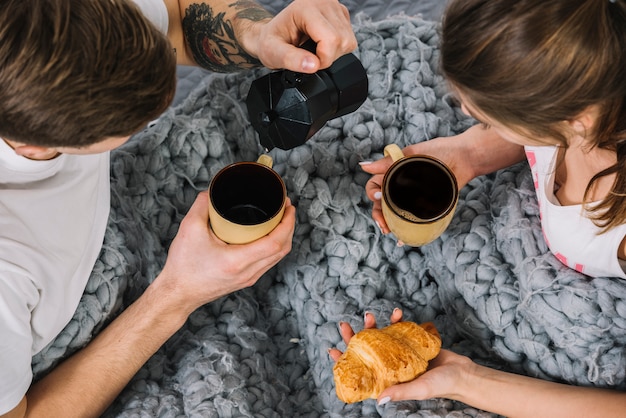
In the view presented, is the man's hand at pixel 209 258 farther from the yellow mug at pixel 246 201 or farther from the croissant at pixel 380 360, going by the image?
the croissant at pixel 380 360

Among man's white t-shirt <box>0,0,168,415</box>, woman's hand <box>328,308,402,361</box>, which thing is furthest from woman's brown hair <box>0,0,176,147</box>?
woman's hand <box>328,308,402,361</box>

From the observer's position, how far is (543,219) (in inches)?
36.4

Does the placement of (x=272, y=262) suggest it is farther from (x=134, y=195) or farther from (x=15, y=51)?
(x=15, y=51)

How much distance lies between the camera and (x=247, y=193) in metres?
0.87

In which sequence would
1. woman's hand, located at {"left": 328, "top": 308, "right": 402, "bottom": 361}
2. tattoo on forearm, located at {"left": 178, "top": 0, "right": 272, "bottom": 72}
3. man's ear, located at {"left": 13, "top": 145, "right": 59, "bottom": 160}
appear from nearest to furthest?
man's ear, located at {"left": 13, "top": 145, "right": 59, "bottom": 160} → woman's hand, located at {"left": 328, "top": 308, "right": 402, "bottom": 361} → tattoo on forearm, located at {"left": 178, "top": 0, "right": 272, "bottom": 72}

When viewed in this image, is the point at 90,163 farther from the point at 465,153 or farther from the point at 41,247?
the point at 465,153

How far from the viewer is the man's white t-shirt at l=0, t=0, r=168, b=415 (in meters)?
0.77

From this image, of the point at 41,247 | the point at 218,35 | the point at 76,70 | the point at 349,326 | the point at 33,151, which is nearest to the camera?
the point at 76,70

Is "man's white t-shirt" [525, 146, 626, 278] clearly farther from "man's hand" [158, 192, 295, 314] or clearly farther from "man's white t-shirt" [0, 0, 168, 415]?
"man's white t-shirt" [0, 0, 168, 415]

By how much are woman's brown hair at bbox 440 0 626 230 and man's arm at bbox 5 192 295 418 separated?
0.28 meters

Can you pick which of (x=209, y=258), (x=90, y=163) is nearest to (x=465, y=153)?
(x=209, y=258)

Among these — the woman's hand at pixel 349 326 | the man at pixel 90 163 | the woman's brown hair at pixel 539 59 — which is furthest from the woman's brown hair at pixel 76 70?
the woman's hand at pixel 349 326

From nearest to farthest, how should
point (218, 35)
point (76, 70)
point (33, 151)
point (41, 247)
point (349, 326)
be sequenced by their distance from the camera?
point (76, 70)
point (33, 151)
point (41, 247)
point (349, 326)
point (218, 35)

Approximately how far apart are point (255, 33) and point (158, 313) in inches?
16.3
